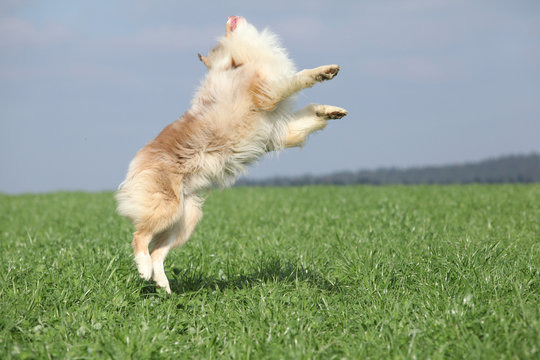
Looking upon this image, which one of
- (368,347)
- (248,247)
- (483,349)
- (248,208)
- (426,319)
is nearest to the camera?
(483,349)

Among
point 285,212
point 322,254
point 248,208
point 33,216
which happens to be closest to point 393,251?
point 322,254

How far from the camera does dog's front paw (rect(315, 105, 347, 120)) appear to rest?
461cm

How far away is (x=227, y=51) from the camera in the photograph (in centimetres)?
454

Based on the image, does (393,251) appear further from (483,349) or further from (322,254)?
(483,349)

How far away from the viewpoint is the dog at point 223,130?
14.4 feet

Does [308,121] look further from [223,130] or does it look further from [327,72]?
[223,130]

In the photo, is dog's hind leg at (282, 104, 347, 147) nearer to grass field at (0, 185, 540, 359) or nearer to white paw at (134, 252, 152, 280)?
grass field at (0, 185, 540, 359)

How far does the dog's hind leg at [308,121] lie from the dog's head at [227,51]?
73 centimetres

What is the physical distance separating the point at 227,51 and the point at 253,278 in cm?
229

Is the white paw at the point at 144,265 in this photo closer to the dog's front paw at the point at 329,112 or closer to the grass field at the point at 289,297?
the grass field at the point at 289,297

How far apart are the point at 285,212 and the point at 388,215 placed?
2.17 m

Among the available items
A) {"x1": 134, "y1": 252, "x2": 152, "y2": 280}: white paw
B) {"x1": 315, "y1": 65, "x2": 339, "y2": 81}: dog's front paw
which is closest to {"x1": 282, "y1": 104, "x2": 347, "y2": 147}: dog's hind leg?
{"x1": 315, "y1": 65, "x2": 339, "y2": 81}: dog's front paw

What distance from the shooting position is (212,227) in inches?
342

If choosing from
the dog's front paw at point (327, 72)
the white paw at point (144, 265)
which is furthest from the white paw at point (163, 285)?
the dog's front paw at point (327, 72)
